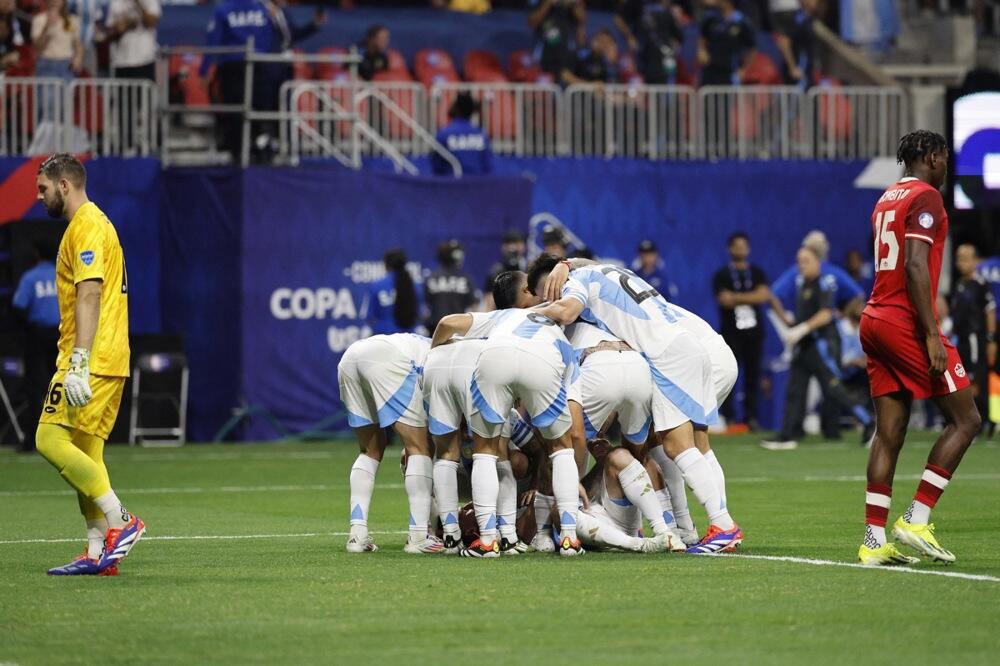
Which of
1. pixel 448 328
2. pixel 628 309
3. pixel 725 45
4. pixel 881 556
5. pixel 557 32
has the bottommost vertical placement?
pixel 881 556

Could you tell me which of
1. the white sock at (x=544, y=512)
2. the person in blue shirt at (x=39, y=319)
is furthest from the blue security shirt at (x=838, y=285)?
the white sock at (x=544, y=512)

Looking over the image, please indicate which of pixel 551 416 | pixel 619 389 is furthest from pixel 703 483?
pixel 551 416

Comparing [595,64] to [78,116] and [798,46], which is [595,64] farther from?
[78,116]

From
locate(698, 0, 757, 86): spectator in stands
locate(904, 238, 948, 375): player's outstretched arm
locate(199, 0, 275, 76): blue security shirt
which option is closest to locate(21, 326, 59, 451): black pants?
locate(199, 0, 275, 76): blue security shirt

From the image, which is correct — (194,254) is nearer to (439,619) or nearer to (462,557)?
(462,557)

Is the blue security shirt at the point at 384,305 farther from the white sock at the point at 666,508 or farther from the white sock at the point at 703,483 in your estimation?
the white sock at the point at 703,483

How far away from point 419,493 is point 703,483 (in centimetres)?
173

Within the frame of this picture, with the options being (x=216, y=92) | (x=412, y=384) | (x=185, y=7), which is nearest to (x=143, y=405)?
(x=216, y=92)

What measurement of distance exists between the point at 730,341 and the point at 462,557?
46.9ft

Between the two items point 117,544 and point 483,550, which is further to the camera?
point 483,550

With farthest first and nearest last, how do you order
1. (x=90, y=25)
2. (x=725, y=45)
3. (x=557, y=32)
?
(x=725, y=45)
(x=557, y=32)
(x=90, y=25)

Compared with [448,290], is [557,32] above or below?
above

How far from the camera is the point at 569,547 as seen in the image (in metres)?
10.7

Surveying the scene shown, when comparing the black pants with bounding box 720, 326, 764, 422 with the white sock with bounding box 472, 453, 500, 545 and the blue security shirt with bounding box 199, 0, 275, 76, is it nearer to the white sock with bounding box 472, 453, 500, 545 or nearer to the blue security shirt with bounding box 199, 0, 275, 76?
the blue security shirt with bounding box 199, 0, 275, 76
